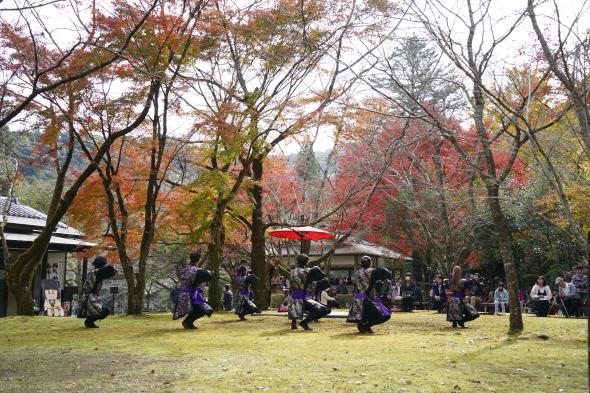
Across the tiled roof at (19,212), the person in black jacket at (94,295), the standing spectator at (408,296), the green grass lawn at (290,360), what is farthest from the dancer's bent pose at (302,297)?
the tiled roof at (19,212)

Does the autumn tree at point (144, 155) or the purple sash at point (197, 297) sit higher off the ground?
the autumn tree at point (144, 155)

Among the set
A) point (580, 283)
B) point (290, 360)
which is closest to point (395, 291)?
point (580, 283)

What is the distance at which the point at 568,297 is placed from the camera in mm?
16312

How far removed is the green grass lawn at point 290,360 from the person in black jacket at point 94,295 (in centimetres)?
58

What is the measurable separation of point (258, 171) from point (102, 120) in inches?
202

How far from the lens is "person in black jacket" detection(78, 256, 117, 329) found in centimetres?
1234

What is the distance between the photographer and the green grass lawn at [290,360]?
543cm

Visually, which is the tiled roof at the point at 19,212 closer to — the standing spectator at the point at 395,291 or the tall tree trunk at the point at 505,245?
the standing spectator at the point at 395,291

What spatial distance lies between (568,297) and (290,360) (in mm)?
12254

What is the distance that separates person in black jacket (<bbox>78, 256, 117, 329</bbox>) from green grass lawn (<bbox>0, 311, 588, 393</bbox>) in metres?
0.58

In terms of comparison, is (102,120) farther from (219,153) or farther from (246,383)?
(246,383)

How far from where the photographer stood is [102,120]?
15.1 metres

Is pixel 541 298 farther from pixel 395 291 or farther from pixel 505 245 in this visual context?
pixel 395 291

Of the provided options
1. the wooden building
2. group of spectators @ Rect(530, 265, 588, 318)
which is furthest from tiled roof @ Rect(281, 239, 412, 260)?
group of spectators @ Rect(530, 265, 588, 318)
